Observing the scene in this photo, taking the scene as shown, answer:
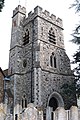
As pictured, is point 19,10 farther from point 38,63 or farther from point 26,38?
point 38,63

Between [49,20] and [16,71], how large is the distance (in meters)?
7.55

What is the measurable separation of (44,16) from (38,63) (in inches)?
270

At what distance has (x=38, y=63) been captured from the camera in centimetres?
2106

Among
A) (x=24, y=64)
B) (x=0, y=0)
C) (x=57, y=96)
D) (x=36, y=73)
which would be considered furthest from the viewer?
(x=24, y=64)

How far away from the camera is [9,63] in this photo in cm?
2522

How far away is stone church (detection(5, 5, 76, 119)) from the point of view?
69.4ft

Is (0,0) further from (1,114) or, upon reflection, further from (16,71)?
(16,71)

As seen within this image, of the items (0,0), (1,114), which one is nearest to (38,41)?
(0,0)

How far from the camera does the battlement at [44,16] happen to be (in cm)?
2462

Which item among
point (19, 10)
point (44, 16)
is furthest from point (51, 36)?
point (19, 10)

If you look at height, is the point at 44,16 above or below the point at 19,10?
below

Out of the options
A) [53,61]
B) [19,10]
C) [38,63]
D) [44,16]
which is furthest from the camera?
[19,10]

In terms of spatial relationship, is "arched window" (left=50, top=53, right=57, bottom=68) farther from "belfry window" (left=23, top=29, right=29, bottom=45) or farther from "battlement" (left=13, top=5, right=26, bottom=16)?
"battlement" (left=13, top=5, right=26, bottom=16)

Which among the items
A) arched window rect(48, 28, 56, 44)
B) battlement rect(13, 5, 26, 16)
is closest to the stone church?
arched window rect(48, 28, 56, 44)
